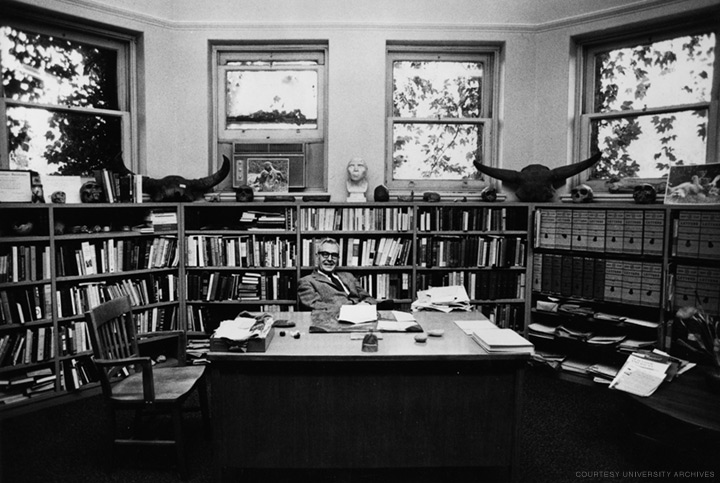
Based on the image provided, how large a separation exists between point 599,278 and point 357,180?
220 centimetres

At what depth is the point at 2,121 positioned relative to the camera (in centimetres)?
386

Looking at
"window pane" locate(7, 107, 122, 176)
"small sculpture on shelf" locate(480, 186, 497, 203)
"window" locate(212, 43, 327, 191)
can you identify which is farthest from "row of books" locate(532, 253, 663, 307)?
"window pane" locate(7, 107, 122, 176)

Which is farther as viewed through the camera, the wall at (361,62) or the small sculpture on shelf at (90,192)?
the wall at (361,62)

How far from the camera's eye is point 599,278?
4.08m

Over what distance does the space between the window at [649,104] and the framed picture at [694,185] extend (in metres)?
0.43

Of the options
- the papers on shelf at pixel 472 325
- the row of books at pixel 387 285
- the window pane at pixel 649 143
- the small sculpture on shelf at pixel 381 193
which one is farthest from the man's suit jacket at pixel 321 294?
the window pane at pixel 649 143

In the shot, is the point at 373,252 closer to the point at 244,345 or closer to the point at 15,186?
the point at 244,345

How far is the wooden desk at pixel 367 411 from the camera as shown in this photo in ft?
8.09

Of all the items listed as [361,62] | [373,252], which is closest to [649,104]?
[361,62]

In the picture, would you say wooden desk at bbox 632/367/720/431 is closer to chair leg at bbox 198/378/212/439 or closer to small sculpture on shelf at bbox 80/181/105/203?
chair leg at bbox 198/378/212/439

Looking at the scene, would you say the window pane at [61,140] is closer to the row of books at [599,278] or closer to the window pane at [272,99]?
the window pane at [272,99]

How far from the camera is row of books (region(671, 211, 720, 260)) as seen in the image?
350 centimetres

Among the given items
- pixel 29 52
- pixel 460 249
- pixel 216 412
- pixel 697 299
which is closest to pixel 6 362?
pixel 216 412

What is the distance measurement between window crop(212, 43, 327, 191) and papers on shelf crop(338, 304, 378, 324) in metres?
1.87
